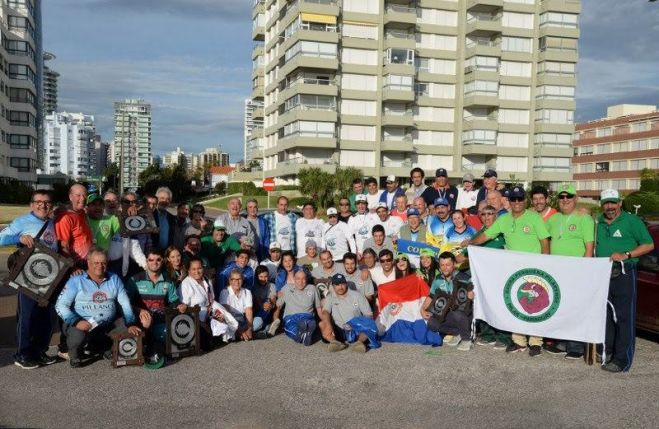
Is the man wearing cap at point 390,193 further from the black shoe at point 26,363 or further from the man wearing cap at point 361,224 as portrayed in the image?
the black shoe at point 26,363

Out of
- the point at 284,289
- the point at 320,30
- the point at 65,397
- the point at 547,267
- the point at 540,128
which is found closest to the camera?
the point at 65,397

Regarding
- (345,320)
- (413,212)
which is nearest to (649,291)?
(413,212)

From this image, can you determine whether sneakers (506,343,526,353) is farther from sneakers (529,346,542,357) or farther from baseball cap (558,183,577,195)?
baseball cap (558,183,577,195)

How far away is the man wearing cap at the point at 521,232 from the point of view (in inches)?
310

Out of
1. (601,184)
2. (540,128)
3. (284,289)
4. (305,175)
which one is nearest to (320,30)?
(305,175)

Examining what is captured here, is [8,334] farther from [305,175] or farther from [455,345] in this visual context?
[305,175]

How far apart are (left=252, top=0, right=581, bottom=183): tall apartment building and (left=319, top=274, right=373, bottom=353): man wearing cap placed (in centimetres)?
5038

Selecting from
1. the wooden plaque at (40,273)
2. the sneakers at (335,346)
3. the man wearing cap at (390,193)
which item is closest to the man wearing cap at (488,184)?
the man wearing cap at (390,193)

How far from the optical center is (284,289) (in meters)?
9.02

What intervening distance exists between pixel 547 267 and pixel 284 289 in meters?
3.81

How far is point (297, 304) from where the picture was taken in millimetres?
8828

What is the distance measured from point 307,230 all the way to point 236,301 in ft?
7.74

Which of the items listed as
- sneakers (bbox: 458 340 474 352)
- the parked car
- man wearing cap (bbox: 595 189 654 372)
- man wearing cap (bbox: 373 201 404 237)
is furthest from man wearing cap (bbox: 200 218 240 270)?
the parked car

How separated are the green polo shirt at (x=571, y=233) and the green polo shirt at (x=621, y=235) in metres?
0.13
